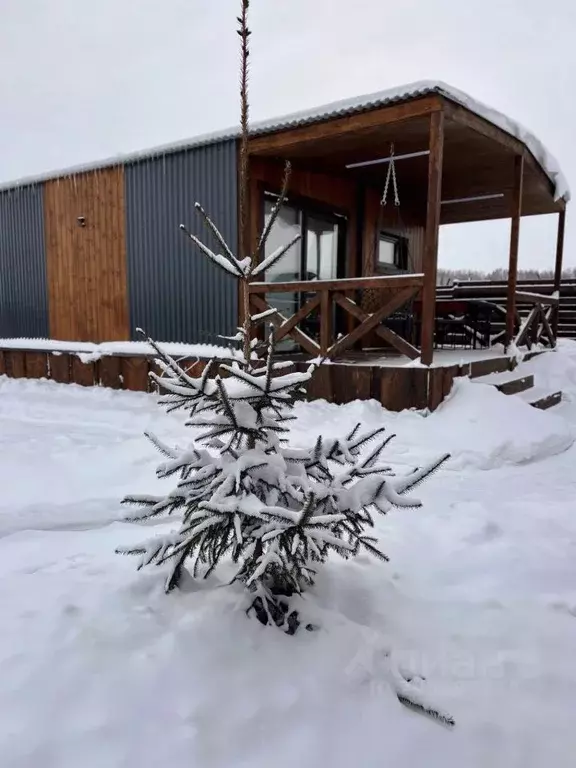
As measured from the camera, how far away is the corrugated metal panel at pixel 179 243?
6.62 metres

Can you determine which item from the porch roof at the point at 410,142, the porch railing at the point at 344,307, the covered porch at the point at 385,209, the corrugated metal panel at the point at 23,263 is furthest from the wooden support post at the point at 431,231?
the corrugated metal panel at the point at 23,263

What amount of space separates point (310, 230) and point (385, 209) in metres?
2.01

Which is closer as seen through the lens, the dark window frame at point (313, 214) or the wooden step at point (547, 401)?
the wooden step at point (547, 401)

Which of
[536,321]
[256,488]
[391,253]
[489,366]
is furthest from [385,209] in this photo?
[256,488]

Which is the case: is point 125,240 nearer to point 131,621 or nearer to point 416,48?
point 131,621

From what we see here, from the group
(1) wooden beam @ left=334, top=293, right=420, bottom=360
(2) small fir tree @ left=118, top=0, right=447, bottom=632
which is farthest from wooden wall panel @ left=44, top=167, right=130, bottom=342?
(2) small fir tree @ left=118, top=0, right=447, bottom=632

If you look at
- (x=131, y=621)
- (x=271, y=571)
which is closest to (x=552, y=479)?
(x=271, y=571)

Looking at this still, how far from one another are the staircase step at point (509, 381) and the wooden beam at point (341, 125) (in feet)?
9.39

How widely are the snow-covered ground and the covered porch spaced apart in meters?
2.32

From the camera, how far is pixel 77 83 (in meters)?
19.7

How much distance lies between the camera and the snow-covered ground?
4.52ft

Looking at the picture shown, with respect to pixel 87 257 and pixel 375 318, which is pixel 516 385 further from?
pixel 87 257

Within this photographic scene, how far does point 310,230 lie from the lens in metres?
7.89

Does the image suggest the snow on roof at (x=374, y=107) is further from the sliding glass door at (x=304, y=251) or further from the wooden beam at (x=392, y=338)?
the wooden beam at (x=392, y=338)
